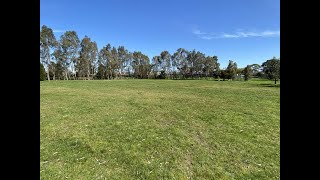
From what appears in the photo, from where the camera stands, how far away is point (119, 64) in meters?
100

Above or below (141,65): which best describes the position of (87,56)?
above

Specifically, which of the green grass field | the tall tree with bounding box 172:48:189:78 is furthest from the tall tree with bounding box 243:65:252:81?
the green grass field

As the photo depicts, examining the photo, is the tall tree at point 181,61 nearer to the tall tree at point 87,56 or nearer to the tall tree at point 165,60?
the tall tree at point 165,60

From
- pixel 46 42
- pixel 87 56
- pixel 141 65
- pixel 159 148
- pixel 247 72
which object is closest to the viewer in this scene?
pixel 159 148

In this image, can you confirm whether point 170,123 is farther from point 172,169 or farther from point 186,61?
point 186,61

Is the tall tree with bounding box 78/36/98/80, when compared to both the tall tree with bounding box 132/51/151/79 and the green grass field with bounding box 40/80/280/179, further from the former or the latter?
the green grass field with bounding box 40/80/280/179

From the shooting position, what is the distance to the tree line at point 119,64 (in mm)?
62250

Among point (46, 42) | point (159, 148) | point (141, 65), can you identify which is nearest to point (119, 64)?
point (141, 65)

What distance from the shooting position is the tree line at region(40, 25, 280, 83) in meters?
62.2

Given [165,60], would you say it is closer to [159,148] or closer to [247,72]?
[247,72]

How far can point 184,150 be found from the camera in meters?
6.28
